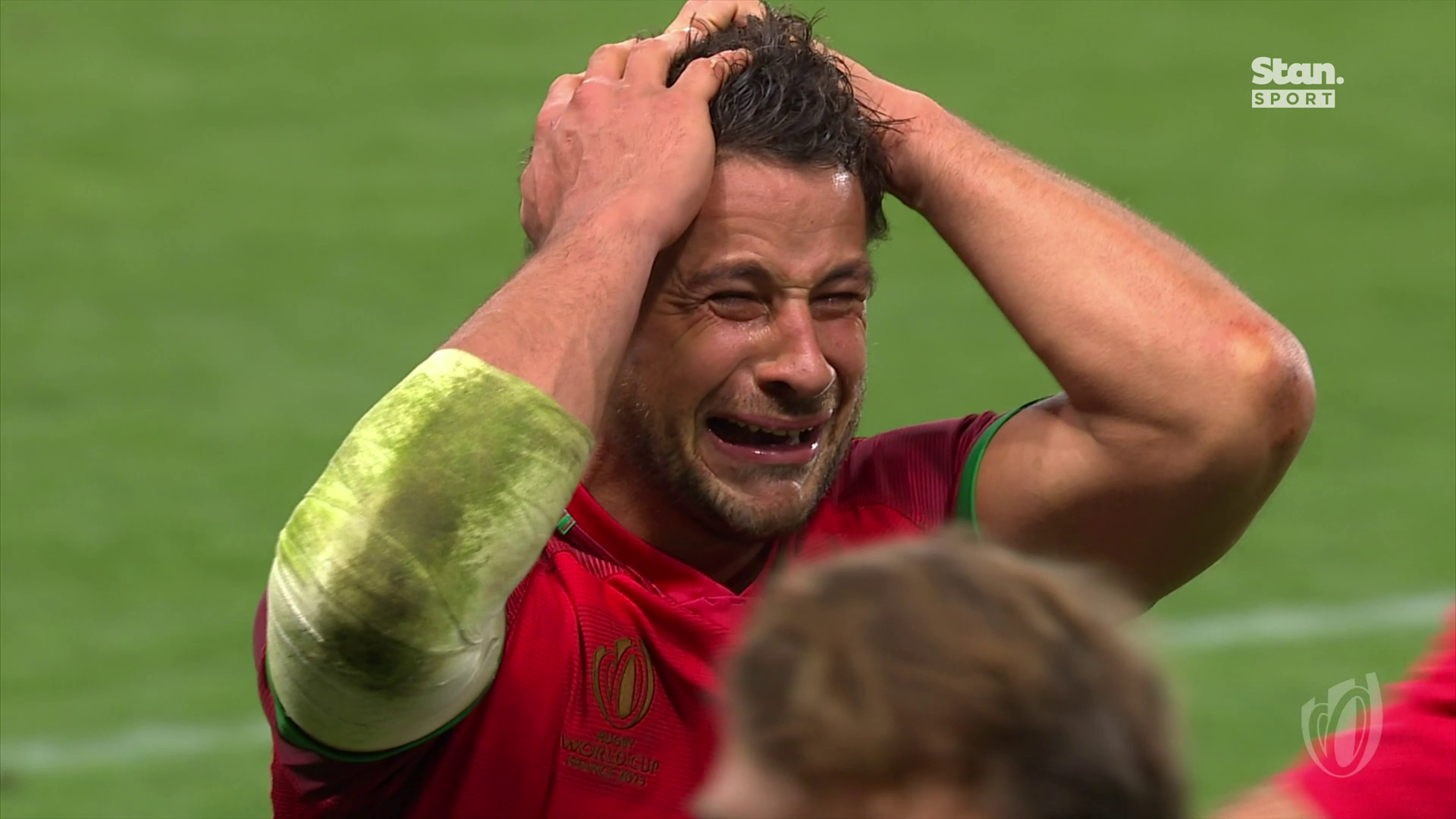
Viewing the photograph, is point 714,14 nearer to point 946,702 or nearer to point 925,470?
point 925,470

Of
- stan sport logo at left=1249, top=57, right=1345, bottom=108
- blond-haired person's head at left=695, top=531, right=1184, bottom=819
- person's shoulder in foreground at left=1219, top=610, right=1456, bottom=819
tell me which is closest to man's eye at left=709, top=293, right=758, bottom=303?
person's shoulder in foreground at left=1219, top=610, right=1456, bottom=819

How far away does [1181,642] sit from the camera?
20.8 feet

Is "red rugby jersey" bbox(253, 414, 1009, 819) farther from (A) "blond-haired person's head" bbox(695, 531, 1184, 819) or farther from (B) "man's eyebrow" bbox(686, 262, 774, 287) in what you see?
(A) "blond-haired person's head" bbox(695, 531, 1184, 819)

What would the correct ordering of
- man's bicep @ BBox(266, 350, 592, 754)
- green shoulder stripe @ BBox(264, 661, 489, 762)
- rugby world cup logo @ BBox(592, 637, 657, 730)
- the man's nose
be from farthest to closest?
the man's nose → rugby world cup logo @ BBox(592, 637, 657, 730) → green shoulder stripe @ BBox(264, 661, 489, 762) → man's bicep @ BBox(266, 350, 592, 754)

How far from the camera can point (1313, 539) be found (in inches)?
269

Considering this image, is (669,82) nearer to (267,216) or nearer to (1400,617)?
(1400,617)

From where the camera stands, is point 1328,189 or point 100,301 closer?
point 100,301

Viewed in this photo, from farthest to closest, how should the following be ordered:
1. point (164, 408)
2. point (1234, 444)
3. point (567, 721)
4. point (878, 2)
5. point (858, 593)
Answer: point (878, 2), point (164, 408), point (1234, 444), point (567, 721), point (858, 593)

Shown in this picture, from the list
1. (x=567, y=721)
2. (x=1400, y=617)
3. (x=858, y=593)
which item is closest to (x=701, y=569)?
(x=567, y=721)

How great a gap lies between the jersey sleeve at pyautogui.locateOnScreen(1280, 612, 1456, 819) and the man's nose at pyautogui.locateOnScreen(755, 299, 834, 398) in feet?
3.47

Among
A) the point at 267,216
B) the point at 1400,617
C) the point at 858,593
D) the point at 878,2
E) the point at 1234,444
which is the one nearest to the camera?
the point at 858,593

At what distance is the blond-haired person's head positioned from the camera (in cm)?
154

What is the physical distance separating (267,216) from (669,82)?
5.07 meters

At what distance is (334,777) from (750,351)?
88cm
